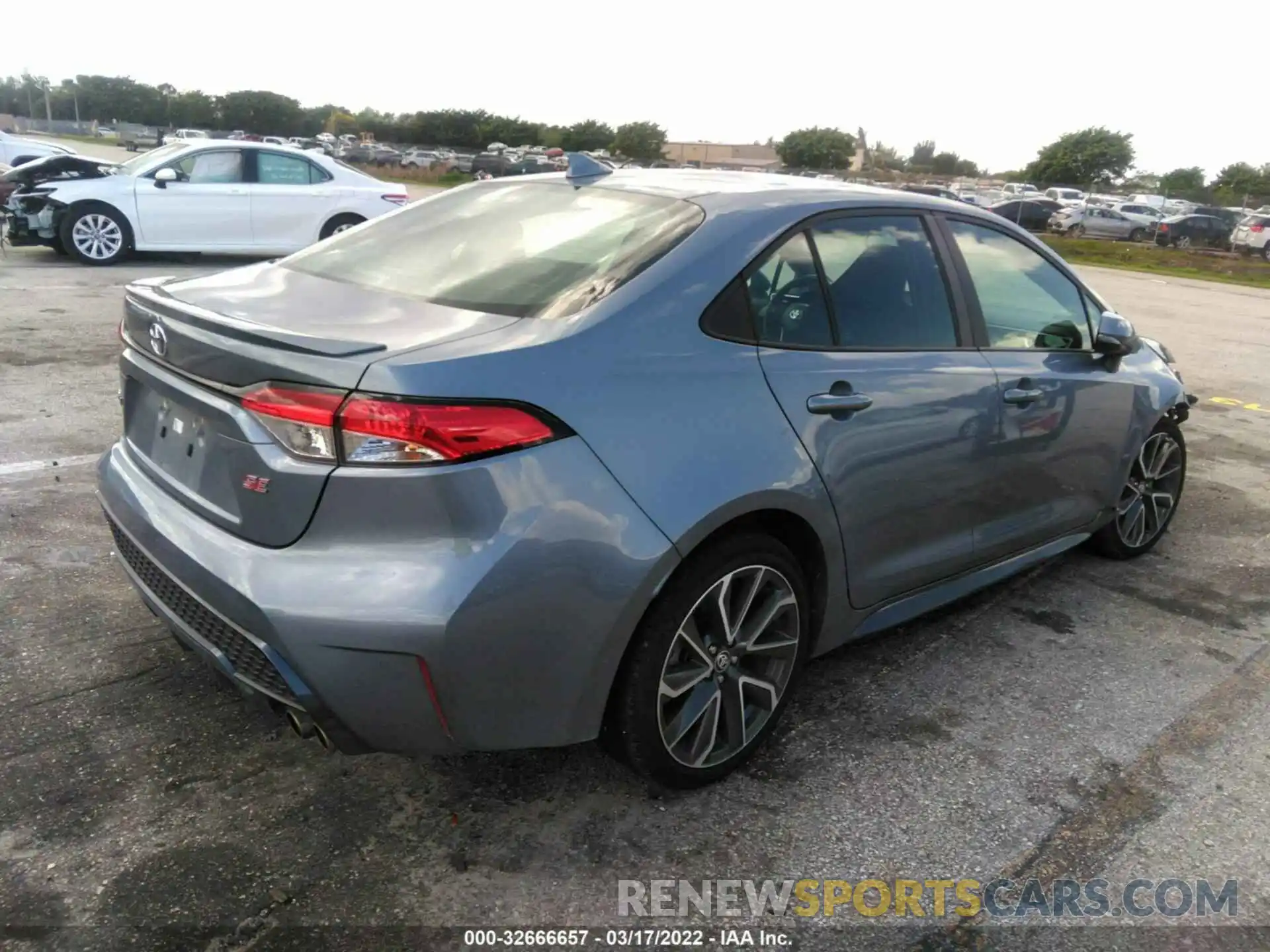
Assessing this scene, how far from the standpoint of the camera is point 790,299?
289cm

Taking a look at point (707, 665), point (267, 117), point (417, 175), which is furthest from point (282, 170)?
point (267, 117)

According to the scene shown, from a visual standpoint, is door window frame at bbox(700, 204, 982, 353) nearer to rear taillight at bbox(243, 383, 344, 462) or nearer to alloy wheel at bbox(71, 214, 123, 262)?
rear taillight at bbox(243, 383, 344, 462)

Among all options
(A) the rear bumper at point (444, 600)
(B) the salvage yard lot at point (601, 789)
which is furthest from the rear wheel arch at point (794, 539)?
(B) the salvage yard lot at point (601, 789)

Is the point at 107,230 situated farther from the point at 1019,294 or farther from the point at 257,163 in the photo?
the point at 1019,294

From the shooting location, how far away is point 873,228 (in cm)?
329

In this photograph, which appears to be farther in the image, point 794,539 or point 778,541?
point 794,539

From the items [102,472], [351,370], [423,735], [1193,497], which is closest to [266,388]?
[351,370]

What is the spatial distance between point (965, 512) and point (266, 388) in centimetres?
227

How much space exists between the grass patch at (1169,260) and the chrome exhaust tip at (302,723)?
25.0 metres

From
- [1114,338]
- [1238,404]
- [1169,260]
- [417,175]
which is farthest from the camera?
[417,175]

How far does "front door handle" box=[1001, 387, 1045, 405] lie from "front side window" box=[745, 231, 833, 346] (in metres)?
0.86

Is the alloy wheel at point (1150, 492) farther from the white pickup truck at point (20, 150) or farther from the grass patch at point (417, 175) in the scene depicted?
the grass patch at point (417, 175)

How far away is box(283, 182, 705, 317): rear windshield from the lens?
262cm

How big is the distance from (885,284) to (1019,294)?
86cm
